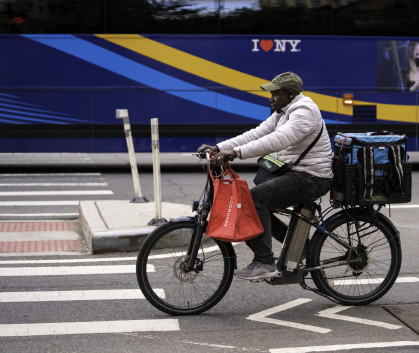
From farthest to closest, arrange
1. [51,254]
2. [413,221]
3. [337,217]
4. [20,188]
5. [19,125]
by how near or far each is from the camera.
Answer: [19,125] → [20,188] → [413,221] → [51,254] → [337,217]

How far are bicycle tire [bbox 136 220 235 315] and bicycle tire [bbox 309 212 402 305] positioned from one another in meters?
0.66

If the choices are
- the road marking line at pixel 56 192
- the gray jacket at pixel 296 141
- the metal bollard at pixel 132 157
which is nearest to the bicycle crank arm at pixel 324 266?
the gray jacket at pixel 296 141

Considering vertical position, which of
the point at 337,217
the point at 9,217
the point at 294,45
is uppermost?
the point at 294,45

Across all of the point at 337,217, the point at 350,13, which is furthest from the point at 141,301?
the point at 350,13

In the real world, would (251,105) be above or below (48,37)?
below

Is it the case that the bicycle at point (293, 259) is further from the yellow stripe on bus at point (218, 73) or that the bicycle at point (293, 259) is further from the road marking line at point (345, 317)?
the yellow stripe on bus at point (218, 73)

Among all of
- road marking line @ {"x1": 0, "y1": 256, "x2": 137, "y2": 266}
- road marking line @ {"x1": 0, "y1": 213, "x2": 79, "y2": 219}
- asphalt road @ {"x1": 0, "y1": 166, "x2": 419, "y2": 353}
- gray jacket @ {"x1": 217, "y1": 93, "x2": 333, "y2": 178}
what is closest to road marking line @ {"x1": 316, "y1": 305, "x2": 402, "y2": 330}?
asphalt road @ {"x1": 0, "y1": 166, "x2": 419, "y2": 353}

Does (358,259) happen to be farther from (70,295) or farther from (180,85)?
(180,85)

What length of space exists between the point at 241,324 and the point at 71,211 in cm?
565

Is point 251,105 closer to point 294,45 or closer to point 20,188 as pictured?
point 294,45

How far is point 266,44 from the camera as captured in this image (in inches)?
597

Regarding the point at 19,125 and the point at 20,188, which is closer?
the point at 20,188

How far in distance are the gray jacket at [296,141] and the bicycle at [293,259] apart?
0.25 meters

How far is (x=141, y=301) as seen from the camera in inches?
242
